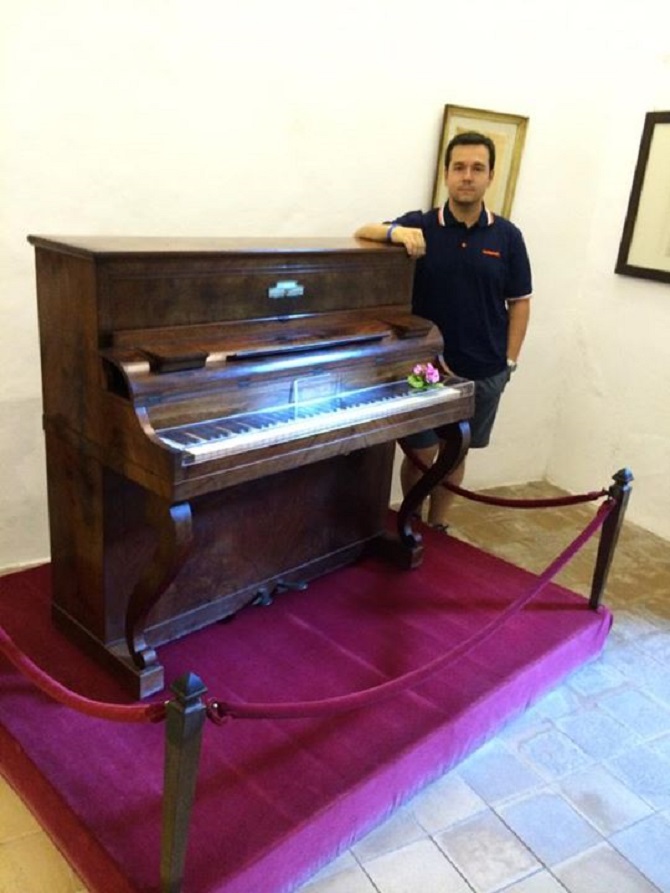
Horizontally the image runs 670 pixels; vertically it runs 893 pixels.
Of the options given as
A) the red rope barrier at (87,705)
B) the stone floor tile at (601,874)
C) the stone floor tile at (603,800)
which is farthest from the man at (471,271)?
the red rope barrier at (87,705)

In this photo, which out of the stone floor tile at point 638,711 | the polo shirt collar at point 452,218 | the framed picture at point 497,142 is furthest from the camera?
the framed picture at point 497,142

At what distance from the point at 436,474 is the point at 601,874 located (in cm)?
155

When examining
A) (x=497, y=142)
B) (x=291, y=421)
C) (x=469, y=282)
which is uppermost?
(x=497, y=142)

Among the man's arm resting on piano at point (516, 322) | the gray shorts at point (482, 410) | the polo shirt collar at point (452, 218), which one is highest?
the polo shirt collar at point (452, 218)

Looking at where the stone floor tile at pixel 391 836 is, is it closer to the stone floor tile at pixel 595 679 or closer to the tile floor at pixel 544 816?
the tile floor at pixel 544 816

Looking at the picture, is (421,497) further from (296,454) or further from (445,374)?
(296,454)

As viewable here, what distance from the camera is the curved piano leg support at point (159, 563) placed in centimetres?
221

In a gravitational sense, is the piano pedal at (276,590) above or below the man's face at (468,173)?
below

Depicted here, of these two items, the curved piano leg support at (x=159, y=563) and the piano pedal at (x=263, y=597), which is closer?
the curved piano leg support at (x=159, y=563)

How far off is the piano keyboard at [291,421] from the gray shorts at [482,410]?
0.63 meters

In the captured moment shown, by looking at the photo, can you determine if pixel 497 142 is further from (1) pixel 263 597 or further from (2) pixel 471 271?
(1) pixel 263 597

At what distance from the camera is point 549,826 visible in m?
2.39

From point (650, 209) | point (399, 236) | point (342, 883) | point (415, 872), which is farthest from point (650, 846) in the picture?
point (650, 209)

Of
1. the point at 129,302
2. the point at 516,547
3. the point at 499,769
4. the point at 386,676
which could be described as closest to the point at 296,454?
the point at 129,302
